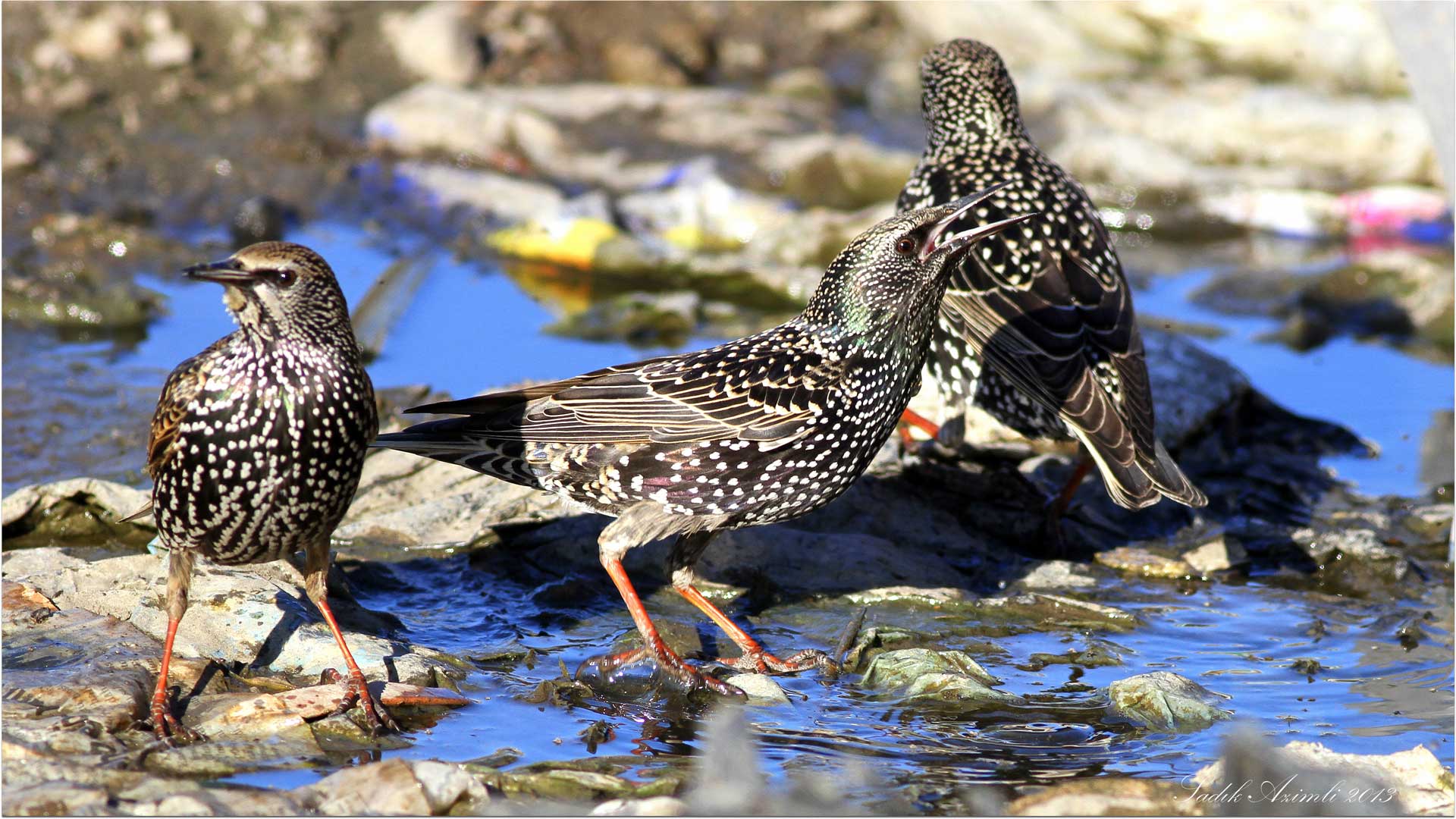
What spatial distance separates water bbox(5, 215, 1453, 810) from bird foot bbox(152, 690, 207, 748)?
10.7 inches

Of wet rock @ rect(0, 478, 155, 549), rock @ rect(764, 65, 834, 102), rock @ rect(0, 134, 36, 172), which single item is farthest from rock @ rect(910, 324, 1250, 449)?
rock @ rect(0, 134, 36, 172)

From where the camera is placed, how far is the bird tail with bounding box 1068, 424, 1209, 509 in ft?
18.3

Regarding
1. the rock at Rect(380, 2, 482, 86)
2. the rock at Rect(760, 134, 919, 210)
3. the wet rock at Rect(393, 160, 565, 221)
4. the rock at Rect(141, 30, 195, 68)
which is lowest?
the wet rock at Rect(393, 160, 565, 221)

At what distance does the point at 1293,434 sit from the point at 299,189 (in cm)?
652

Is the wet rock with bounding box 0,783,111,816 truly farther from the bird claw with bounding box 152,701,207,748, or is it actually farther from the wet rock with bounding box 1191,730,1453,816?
the wet rock with bounding box 1191,730,1453,816

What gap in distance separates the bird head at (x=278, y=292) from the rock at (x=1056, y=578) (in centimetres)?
288

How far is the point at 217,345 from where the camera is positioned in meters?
4.46

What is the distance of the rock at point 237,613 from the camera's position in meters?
4.66

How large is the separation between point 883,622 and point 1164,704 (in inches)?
43.6

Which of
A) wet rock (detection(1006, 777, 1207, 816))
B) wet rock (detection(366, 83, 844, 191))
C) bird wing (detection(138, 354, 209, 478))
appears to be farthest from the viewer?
wet rock (detection(366, 83, 844, 191))

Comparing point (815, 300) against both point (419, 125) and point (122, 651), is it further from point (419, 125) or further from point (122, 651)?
point (419, 125)

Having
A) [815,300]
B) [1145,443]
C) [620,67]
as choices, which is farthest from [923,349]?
[620,67]

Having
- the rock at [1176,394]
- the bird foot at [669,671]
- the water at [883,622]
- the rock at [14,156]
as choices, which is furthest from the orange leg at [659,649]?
the rock at [14,156]

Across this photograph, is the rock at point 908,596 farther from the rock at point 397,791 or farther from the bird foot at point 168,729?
the bird foot at point 168,729
